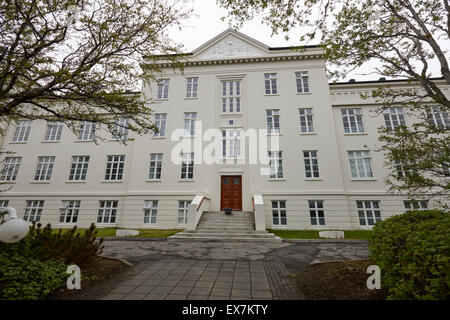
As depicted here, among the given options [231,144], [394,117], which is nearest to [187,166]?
[231,144]

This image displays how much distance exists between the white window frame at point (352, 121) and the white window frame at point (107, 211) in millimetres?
22550

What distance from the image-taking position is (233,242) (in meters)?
10.9

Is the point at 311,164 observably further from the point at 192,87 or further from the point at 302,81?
the point at 192,87

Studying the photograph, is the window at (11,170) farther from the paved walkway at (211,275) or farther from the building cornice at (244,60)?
the paved walkway at (211,275)

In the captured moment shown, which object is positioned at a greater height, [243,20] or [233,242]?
[243,20]

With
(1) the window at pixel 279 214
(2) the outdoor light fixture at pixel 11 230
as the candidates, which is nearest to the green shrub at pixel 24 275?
(2) the outdoor light fixture at pixel 11 230

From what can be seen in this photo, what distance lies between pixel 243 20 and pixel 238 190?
511 inches

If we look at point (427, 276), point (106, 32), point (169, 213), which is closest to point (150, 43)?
point (106, 32)

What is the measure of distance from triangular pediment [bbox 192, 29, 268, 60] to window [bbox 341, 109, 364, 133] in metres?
10.3

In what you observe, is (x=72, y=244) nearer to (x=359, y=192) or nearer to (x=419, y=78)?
(x=419, y=78)

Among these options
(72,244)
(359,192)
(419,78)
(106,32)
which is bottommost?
(72,244)

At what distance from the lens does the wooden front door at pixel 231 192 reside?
16.8m
